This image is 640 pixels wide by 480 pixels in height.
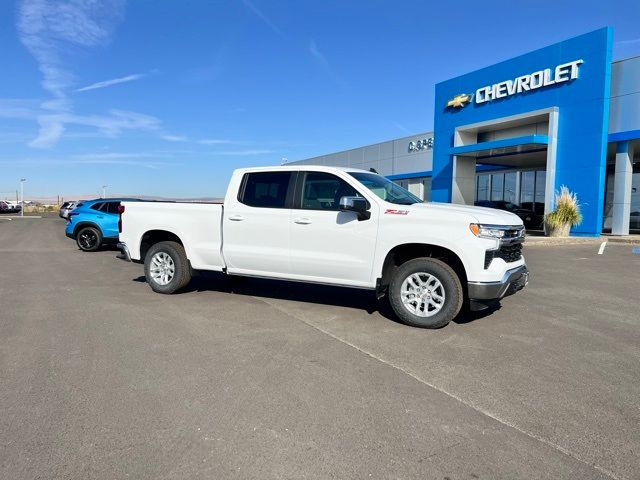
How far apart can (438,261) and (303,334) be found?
181 cm

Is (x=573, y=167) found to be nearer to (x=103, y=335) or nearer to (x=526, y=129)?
(x=526, y=129)

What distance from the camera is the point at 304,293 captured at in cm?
792

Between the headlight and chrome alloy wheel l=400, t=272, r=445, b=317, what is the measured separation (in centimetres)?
71

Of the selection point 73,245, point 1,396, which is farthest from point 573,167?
point 1,396

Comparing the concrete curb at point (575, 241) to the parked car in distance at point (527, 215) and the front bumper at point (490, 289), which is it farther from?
the front bumper at point (490, 289)

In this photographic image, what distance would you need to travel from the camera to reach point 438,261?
5715 mm

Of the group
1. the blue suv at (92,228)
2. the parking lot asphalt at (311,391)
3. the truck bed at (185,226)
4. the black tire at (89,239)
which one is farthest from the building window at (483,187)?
the truck bed at (185,226)

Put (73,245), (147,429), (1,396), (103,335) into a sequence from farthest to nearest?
(73,245)
(103,335)
(1,396)
(147,429)

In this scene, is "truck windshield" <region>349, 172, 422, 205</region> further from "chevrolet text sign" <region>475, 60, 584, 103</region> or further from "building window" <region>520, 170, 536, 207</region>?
"building window" <region>520, 170, 536, 207</region>

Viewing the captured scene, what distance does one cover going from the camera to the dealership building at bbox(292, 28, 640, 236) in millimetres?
18453

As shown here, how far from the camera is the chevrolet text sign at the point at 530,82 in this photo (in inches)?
754

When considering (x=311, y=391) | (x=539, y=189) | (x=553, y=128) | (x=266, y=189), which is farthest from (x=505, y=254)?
(x=539, y=189)

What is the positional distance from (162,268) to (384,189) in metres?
3.83

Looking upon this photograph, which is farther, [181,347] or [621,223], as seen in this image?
[621,223]
